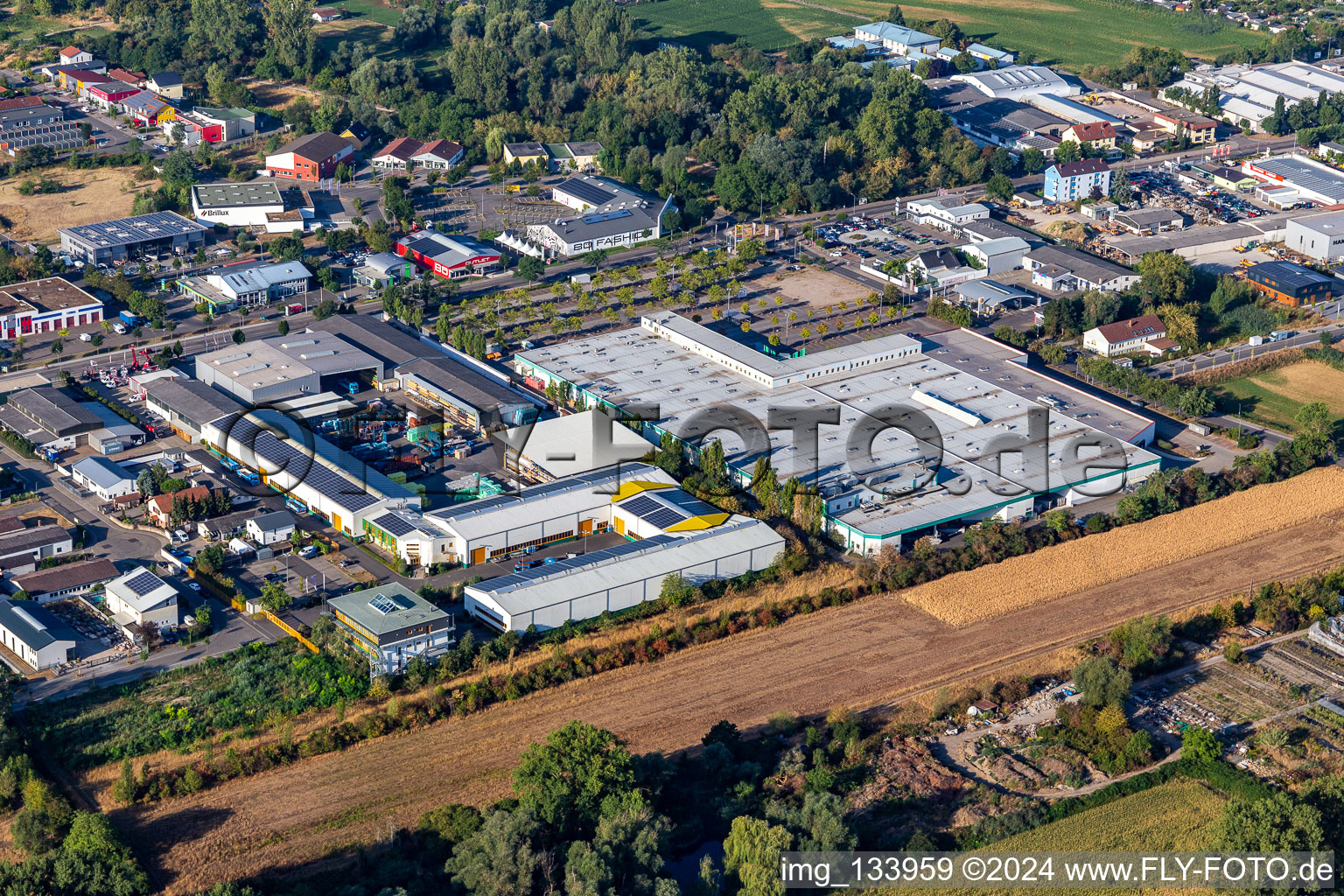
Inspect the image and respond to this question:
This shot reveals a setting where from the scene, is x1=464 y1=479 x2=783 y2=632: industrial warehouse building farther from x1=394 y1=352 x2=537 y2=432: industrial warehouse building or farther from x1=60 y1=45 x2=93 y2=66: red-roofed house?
x1=60 y1=45 x2=93 y2=66: red-roofed house

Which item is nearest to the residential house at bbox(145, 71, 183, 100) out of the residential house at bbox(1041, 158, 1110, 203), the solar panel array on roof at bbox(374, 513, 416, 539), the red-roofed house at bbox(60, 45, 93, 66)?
the red-roofed house at bbox(60, 45, 93, 66)

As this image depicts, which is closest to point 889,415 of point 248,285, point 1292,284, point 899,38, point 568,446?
point 568,446

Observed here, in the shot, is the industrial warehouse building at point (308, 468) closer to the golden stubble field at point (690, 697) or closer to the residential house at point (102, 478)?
the residential house at point (102, 478)

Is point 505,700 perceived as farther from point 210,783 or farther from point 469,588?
point 210,783

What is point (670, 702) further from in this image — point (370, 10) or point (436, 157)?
point (370, 10)

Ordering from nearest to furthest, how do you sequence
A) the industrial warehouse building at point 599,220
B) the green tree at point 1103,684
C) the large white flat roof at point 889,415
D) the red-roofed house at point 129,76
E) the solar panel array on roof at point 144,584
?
the green tree at point 1103,684
the solar panel array on roof at point 144,584
the large white flat roof at point 889,415
the industrial warehouse building at point 599,220
the red-roofed house at point 129,76

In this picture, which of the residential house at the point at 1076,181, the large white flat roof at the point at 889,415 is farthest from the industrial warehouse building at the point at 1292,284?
the large white flat roof at the point at 889,415
